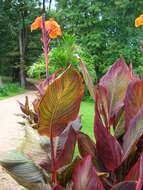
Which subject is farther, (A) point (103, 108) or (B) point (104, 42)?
(B) point (104, 42)

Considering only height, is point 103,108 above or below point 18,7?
below

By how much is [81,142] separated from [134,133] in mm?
176

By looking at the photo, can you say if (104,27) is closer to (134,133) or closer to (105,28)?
(105,28)

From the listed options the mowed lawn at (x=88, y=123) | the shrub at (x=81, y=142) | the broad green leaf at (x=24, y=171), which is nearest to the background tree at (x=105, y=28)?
the mowed lawn at (x=88, y=123)

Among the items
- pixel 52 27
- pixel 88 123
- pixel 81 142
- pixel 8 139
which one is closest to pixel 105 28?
pixel 88 123

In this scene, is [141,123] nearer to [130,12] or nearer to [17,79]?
[130,12]

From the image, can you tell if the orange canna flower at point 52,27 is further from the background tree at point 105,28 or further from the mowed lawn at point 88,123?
the background tree at point 105,28

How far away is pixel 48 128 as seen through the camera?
2.23ft

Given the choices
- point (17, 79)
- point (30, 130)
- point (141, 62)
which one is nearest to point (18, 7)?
point (17, 79)

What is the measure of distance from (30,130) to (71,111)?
349mm

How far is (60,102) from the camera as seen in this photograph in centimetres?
63

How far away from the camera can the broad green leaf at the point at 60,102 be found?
23.4 inches

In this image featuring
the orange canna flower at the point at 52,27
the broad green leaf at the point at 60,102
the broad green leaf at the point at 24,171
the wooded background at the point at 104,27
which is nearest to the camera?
the broad green leaf at the point at 60,102

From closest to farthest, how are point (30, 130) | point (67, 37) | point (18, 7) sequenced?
point (30, 130), point (67, 37), point (18, 7)
